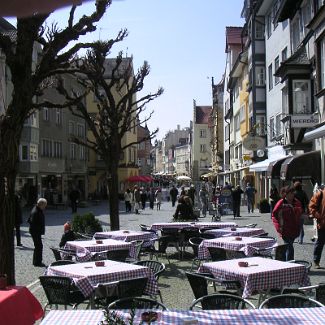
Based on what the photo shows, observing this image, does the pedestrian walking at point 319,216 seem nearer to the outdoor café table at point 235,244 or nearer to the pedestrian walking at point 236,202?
the outdoor café table at point 235,244

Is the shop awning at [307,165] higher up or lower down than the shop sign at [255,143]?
lower down

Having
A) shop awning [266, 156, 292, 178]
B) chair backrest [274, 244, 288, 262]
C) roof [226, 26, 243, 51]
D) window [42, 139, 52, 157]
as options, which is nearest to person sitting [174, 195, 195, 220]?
chair backrest [274, 244, 288, 262]

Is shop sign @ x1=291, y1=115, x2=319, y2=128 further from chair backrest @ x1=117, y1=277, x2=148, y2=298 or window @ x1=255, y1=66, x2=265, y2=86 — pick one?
chair backrest @ x1=117, y1=277, x2=148, y2=298

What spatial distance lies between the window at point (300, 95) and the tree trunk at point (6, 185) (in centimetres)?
1819

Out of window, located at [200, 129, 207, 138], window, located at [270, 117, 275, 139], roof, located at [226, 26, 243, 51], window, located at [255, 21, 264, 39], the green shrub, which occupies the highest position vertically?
roof, located at [226, 26, 243, 51]

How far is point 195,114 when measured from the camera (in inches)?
4747

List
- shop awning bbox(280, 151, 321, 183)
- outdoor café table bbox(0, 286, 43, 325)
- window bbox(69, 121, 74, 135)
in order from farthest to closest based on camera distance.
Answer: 1. window bbox(69, 121, 74, 135)
2. shop awning bbox(280, 151, 321, 183)
3. outdoor café table bbox(0, 286, 43, 325)

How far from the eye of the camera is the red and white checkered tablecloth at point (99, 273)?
785 cm

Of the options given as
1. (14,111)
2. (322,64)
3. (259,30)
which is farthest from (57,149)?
(14,111)

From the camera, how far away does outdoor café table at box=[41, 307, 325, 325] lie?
5359mm

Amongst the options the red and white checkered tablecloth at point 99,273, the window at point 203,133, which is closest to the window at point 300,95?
the red and white checkered tablecloth at point 99,273

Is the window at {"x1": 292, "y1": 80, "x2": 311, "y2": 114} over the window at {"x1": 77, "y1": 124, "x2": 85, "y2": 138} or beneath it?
beneath

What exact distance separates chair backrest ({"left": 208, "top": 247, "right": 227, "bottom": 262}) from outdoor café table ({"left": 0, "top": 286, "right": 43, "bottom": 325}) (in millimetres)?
5014

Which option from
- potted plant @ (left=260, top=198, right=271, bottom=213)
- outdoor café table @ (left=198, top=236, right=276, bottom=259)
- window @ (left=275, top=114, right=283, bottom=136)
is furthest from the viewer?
potted plant @ (left=260, top=198, right=271, bottom=213)
